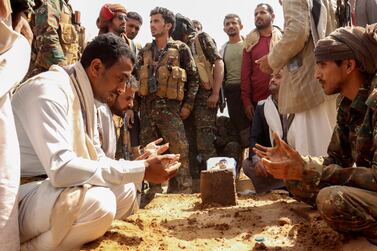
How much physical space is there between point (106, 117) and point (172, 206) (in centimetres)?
181

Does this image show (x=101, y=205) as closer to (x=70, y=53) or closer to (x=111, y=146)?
(x=111, y=146)

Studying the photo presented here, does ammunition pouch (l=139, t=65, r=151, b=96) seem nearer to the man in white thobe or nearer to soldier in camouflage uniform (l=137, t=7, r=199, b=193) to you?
soldier in camouflage uniform (l=137, t=7, r=199, b=193)

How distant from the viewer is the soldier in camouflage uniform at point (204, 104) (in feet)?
21.2

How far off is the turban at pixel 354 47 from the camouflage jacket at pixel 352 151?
0.60 feet

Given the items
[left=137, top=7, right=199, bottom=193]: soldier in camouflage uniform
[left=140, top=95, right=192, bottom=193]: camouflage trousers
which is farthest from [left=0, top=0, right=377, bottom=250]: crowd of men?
[left=137, top=7, right=199, bottom=193]: soldier in camouflage uniform

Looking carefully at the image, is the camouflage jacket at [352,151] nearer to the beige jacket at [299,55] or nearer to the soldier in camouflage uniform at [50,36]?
the beige jacket at [299,55]

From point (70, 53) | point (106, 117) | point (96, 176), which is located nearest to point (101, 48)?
point (106, 117)

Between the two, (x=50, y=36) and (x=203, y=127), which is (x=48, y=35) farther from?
(x=203, y=127)

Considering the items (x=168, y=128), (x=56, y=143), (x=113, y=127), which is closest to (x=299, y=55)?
(x=113, y=127)

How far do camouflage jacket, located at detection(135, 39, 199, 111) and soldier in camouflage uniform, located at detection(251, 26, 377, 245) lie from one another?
3011mm

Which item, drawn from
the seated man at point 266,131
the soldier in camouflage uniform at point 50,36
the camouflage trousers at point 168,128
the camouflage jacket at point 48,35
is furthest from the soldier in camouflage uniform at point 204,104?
the camouflage jacket at point 48,35

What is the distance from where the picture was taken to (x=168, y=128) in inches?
236

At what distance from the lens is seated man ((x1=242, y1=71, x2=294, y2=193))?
198 inches

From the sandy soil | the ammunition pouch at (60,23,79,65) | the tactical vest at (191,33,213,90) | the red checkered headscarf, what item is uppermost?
the red checkered headscarf
